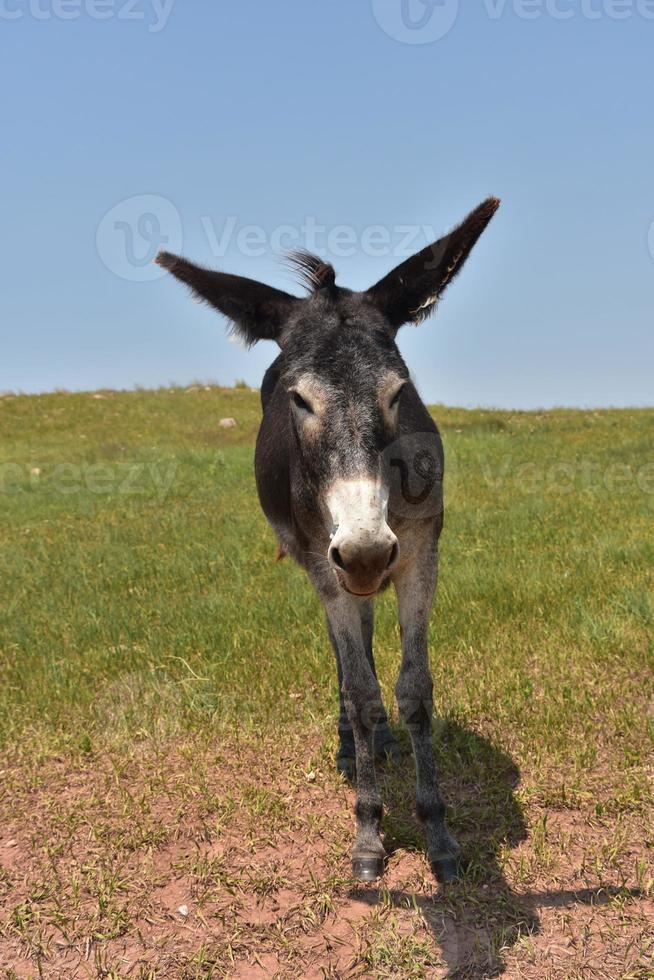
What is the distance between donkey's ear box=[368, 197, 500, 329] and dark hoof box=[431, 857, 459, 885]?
2.56m

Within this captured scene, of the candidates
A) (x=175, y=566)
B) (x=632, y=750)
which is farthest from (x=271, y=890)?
(x=175, y=566)

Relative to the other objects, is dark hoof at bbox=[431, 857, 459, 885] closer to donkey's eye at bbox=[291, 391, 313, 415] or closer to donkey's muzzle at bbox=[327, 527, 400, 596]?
donkey's muzzle at bbox=[327, 527, 400, 596]

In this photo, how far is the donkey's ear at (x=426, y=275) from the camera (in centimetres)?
Answer: 401

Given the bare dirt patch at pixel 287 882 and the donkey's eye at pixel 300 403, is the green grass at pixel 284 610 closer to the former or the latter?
the bare dirt patch at pixel 287 882

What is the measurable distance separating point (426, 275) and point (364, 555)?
1635 millimetres

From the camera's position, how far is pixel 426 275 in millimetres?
4125

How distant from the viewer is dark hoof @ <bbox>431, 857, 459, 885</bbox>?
401 centimetres

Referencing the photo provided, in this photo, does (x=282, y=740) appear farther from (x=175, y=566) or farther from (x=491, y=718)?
(x=175, y=566)

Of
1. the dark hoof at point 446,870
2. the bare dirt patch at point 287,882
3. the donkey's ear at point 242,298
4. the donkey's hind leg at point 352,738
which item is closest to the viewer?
the bare dirt patch at point 287,882

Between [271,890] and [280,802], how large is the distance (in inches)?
28.2

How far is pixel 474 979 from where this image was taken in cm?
338

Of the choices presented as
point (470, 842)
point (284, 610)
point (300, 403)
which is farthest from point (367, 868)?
point (284, 610)

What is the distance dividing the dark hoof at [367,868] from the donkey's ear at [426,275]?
2.58 meters

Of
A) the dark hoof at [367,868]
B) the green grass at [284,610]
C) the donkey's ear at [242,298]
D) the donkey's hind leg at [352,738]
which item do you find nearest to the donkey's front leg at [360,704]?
the dark hoof at [367,868]
